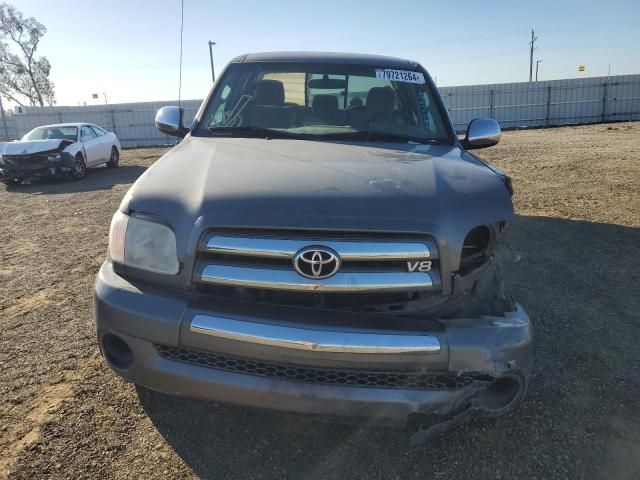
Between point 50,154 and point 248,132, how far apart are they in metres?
10.5

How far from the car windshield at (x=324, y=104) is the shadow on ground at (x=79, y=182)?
834 cm

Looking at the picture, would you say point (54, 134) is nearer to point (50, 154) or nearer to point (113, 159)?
point (50, 154)

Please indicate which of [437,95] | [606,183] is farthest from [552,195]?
[437,95]

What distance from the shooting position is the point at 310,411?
1.98m

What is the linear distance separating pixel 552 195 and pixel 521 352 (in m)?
6.78

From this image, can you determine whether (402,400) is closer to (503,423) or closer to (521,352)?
(521,352)

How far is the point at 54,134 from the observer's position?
12922mm

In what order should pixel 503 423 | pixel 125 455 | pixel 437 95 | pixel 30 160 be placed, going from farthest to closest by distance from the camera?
pixel 30 160
pixel 437 95
pixel 503 423
pixel 125 455

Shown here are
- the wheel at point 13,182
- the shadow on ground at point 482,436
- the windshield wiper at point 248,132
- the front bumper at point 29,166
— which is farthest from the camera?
the wheel at point 13,182

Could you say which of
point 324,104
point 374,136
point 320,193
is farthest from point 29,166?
point 320,193

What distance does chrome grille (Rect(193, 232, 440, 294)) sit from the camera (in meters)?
2.02

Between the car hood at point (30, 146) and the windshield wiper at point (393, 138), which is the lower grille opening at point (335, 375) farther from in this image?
the car hood at point (30, 146)

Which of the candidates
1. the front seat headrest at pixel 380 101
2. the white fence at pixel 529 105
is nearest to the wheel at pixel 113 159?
the white fence at pixel 529 105

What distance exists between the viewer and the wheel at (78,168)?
12.2 meters
